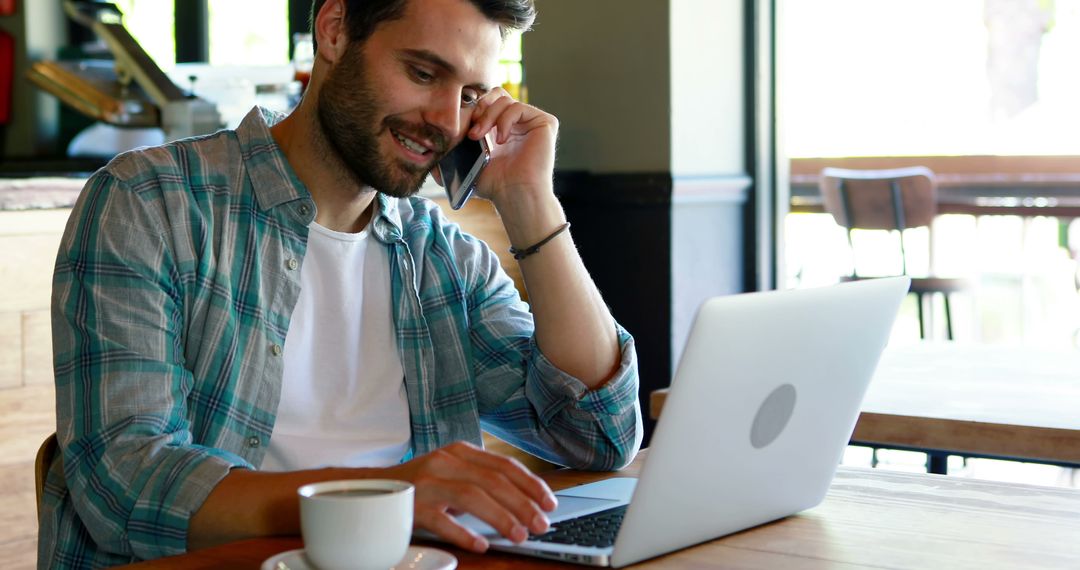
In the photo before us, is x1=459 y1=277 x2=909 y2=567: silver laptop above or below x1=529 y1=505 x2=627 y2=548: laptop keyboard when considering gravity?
above

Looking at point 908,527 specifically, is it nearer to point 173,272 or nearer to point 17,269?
point 173,272

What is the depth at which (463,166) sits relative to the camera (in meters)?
1.47

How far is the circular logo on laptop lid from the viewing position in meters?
0.93

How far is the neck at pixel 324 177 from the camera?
1.38 m

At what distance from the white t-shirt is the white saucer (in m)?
0.43

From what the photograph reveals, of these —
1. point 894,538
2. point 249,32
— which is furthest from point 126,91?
point 894,538

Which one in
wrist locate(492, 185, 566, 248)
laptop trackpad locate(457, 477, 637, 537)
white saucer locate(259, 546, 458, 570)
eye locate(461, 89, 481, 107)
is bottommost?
laptop trackpad locate(457, 477, 637, 537)

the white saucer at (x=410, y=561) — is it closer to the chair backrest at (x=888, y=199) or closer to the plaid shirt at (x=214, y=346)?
the plaid shirt at (x=214, y=346)

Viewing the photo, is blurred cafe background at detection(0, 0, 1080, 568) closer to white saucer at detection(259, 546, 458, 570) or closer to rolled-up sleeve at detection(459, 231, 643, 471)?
rolled-up sleeve at detection(459, 231, 643, 471)

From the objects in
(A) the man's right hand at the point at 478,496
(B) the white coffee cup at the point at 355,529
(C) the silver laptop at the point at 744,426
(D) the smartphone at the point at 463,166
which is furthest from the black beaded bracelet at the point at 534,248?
(B) the white coffee cup at the point at 355,529

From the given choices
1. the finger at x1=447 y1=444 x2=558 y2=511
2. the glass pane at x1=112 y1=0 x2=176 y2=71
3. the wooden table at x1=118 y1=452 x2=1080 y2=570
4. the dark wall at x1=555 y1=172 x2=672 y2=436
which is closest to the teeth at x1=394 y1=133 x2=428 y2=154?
the wooden table at x1=118 y1=452 x2=1080 y2=570

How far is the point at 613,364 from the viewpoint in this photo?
1.36 m

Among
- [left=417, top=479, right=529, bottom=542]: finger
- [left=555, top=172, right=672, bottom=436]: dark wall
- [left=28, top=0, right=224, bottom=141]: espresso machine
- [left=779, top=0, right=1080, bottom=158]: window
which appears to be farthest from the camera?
[left=779, top=0, right=1080, bottom=158]: window

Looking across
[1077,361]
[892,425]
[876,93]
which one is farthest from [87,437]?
[876,93]
